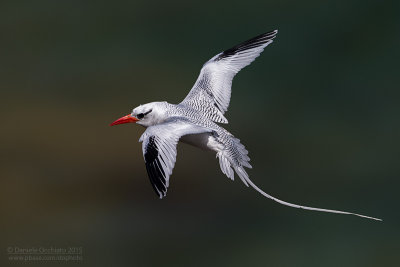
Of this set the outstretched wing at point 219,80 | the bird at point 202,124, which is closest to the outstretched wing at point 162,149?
the bird at point 202,124

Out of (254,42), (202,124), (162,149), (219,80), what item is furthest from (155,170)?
(254,42)

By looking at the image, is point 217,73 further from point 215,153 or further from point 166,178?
point 166,178

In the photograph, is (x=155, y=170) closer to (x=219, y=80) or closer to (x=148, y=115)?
(x=148, y=115)

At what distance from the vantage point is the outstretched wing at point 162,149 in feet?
10.3

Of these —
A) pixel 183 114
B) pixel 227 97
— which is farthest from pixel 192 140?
pixel 227 97

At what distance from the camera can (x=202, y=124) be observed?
3562mm

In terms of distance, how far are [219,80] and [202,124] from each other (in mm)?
844

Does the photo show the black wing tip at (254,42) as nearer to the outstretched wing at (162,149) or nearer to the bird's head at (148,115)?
the bird's head at (148,115)

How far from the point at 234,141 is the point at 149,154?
582 mm

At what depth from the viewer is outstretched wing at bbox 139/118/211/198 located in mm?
3146

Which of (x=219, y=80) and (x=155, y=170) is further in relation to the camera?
(x=219, y=80)

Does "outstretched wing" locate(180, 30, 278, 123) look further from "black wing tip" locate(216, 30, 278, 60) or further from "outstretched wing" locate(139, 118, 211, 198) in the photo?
"outstretched wing" locate(139, 118, 211, 198)

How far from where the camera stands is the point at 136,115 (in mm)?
3734

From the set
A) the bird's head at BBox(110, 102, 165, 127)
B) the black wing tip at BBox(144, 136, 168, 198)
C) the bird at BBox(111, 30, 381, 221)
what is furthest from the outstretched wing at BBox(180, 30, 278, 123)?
the black wing tip at BBox(144, 136, 168, 198)
